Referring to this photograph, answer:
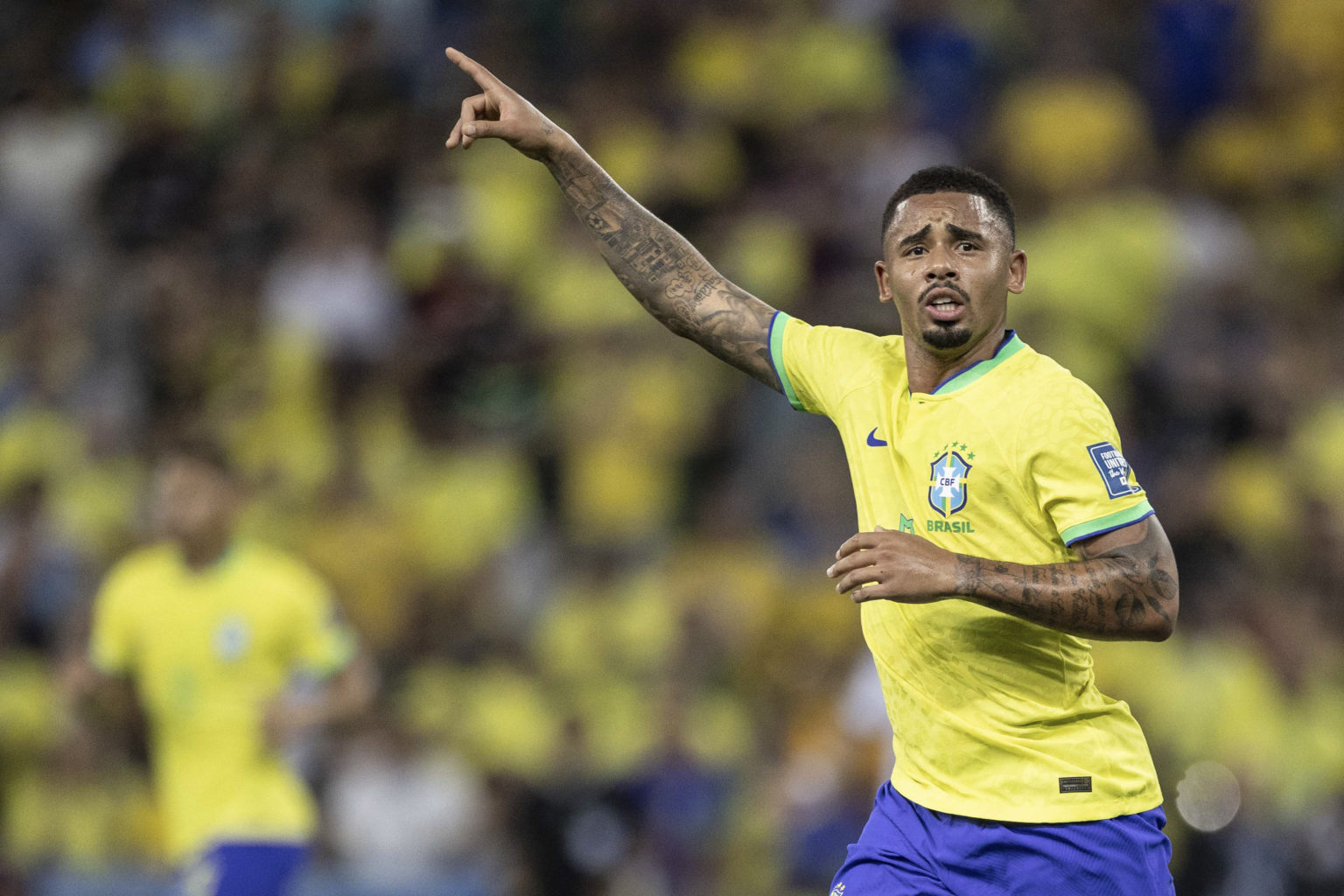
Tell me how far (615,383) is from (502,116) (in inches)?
220

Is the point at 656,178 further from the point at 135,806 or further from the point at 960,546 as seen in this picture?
the point at 960,546

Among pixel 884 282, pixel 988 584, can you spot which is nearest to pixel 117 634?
pixel 884 282

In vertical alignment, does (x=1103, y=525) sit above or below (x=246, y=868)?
above

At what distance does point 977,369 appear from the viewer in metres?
4.15

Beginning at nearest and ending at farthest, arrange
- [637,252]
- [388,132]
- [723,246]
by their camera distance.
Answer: [637,252]
[723,246]
[388,132]

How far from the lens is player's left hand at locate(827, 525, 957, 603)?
3621 millimetres

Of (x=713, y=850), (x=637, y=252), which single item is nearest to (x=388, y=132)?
(x=713, y=850)

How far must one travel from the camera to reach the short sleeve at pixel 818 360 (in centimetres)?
449

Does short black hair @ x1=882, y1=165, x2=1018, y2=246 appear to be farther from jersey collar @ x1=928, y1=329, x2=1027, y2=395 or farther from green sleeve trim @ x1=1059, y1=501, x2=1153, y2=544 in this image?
green sleeve trim @ x1=1059, y1=501, x2=1153, y2=544

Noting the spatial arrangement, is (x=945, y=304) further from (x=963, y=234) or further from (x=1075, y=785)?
(x=1075, y=785)

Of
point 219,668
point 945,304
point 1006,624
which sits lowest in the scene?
point 1006,624

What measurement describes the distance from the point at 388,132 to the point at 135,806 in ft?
15.7

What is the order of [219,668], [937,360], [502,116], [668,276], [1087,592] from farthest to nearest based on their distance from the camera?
[219,668]
[668,276]
[502,116]
[937,360]
[1087,592]

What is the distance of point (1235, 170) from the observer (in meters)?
11.0
